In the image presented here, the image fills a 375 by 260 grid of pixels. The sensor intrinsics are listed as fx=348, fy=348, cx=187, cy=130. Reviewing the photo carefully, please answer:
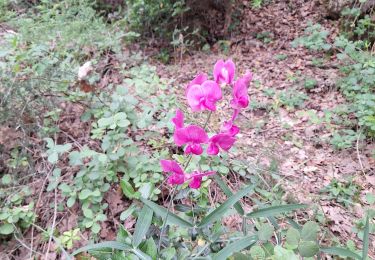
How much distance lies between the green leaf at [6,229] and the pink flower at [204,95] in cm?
136

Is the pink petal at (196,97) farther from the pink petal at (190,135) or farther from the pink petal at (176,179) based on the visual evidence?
the pink petal at (176,179)

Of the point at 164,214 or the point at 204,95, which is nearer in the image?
the point at 204,95

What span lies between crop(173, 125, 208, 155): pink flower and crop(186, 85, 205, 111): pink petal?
0.07 m

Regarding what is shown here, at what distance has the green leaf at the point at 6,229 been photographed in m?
1.79

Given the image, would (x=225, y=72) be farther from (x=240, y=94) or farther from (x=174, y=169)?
(x=174, y=169)

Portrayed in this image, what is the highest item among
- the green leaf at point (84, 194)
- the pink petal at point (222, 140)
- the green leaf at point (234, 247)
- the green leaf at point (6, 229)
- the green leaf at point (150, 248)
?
the pink petal at point (222, 140)

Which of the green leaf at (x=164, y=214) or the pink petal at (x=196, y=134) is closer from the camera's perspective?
the pink petal at (x=196, y=134)

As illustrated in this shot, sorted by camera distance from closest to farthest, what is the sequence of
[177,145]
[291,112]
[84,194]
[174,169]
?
1. [174,169]
2. [177,145]
3. [84,194]
4. [291,112]

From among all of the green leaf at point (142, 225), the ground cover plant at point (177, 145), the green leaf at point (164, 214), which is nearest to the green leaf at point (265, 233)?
the ground cover plant at point (177, 145)

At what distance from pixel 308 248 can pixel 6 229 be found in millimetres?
1539

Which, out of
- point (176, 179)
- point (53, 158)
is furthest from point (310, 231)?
point (53, 158)

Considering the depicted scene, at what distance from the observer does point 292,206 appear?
113cm

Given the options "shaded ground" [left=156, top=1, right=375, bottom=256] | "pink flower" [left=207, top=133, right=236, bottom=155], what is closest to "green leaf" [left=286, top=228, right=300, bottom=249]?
"pink flower" [left=207, top=133, right=236, bottom=155]

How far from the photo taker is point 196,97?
101 cm
